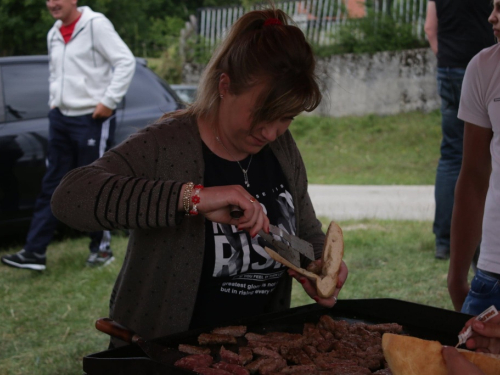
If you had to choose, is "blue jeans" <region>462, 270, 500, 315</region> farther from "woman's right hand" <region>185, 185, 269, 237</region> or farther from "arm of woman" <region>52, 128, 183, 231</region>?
"arm of woman" <region>52, 128, 183, 231</region>

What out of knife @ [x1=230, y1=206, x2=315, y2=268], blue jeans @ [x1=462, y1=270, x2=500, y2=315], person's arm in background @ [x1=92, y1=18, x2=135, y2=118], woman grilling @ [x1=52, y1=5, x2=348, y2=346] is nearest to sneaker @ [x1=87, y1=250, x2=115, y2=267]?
person's arm in background @ [x1=92, y1=18, x2=135, y2=118]

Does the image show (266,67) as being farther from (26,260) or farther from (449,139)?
(26,260)

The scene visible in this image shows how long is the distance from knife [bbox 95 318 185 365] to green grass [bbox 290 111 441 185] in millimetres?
7821

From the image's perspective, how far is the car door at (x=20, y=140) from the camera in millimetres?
6082

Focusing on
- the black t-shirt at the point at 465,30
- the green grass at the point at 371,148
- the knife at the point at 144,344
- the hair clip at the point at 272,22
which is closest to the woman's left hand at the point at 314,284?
the knife at the point at 144,344

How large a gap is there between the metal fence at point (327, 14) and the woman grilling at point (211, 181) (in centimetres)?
1112

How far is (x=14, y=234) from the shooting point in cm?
680

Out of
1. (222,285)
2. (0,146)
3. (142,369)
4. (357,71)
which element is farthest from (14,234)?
(357,71)

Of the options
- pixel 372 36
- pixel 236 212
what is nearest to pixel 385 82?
pixel 372 36

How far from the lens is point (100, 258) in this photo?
578 centimetres

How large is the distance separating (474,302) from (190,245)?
0.95 m

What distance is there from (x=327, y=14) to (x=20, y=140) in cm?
1000

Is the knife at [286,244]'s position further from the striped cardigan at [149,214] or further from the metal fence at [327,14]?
the metal fence at [327,14]

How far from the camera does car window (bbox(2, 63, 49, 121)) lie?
6.32 meters
